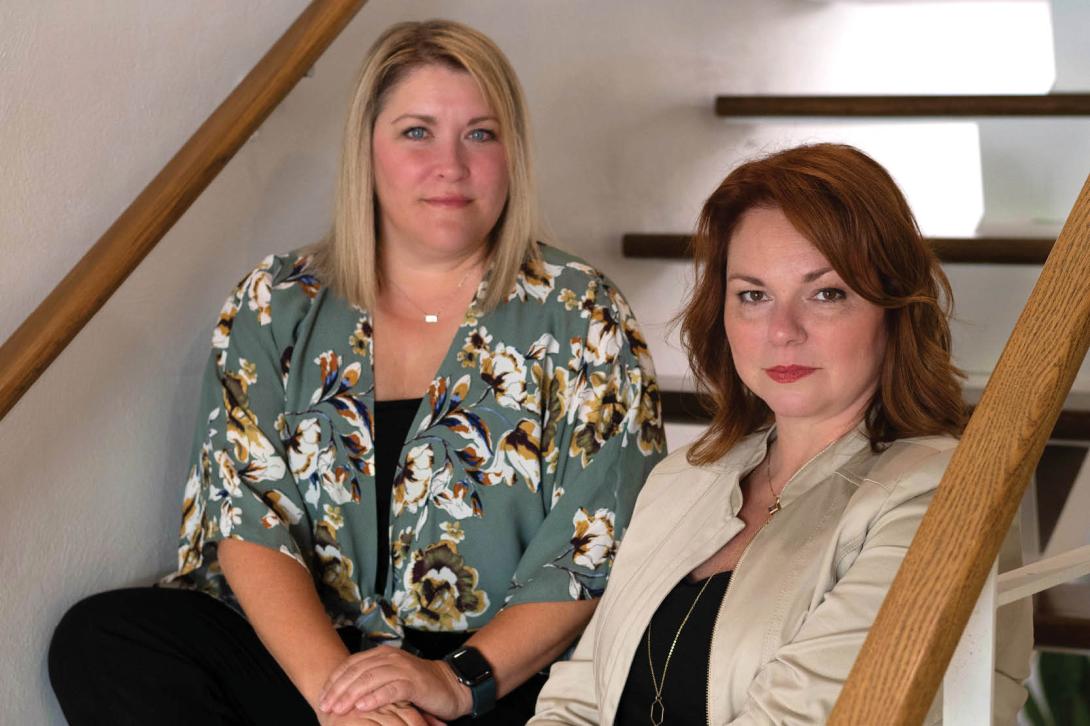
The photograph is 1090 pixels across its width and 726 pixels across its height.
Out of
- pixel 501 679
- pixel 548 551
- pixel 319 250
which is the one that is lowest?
pixel 501 679

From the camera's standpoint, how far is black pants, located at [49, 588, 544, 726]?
74.4 inches

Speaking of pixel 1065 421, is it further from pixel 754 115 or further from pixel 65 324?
pixel 65 324

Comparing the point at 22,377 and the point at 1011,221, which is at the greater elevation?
the point at 1011,221

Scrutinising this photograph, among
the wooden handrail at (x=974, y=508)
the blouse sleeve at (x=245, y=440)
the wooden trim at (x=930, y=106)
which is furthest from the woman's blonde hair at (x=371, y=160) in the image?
the wooden handrail at (x=974, y=508)

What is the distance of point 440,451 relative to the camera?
2.03 meters

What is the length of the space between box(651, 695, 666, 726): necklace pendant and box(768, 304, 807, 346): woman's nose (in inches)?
16.4

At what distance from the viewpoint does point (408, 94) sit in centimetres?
208

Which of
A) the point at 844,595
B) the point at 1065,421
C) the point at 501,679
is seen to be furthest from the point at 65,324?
the point at 1065,421

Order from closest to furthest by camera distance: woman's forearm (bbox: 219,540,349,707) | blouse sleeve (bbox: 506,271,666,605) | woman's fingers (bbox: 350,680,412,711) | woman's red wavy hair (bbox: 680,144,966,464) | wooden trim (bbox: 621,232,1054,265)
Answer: woman's red wavy hair (bbox: 680,144,966,464) → woman's fingers (bbox: 350,680,412,711) → woman's forearm (bbox: 219,540,349,707) → blouse sleeve (bbox: 506,271,666,605) → wooden trim (bbox: 621,232,1054,265)

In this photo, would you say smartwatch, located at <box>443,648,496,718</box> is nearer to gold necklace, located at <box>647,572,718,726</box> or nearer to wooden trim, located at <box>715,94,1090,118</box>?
gold necklace, located at <box>647,572,718,726</box>

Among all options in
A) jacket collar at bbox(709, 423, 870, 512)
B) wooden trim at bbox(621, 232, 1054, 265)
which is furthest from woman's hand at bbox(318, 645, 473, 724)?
wooden trim at bbox(621, 232, 1054, 265)

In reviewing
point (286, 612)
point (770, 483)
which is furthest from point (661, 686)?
point (286, 612)

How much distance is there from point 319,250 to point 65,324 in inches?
20.7

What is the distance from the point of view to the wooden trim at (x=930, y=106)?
8.91 feet
